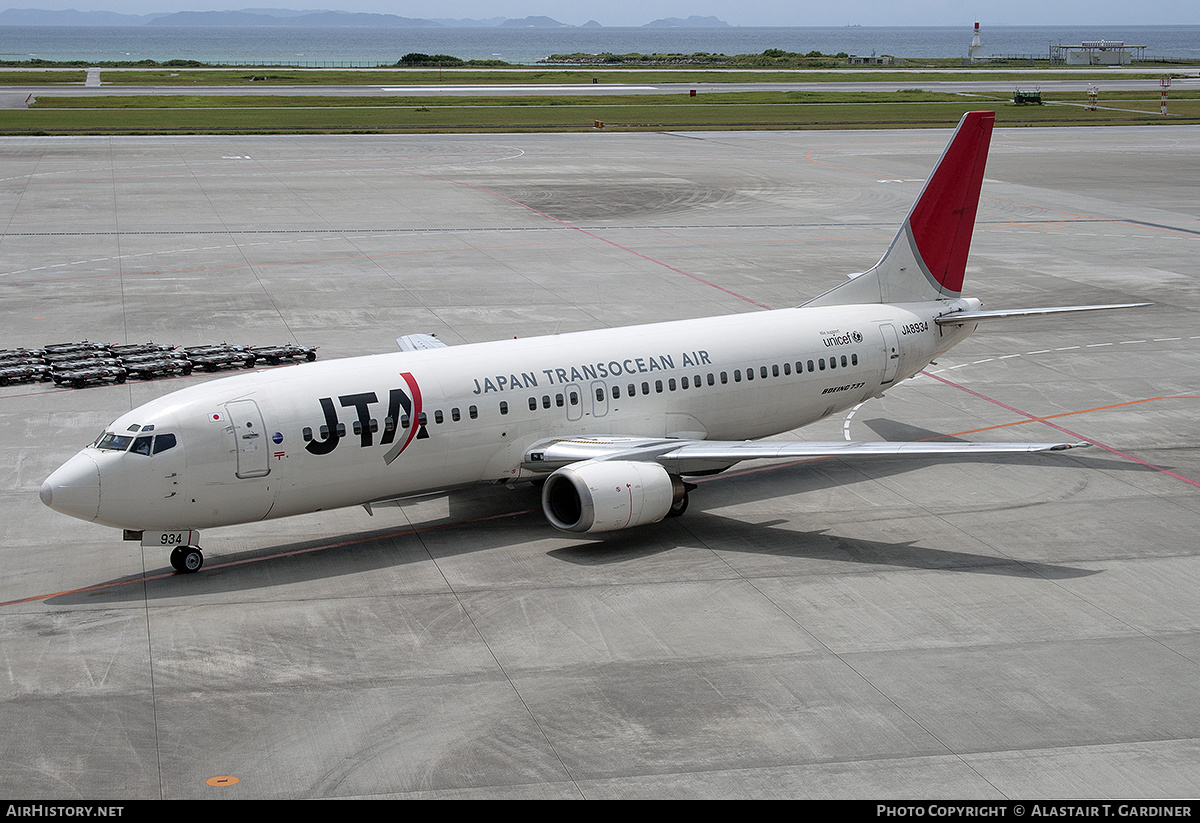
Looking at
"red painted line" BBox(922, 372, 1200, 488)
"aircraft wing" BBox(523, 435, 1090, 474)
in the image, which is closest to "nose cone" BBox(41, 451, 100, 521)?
"aircraft wing" BBox(523, 435, 1090, 474)

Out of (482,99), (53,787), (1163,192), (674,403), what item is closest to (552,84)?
(482,99)

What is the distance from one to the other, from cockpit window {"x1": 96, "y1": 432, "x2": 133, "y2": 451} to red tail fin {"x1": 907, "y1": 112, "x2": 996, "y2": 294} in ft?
71.4

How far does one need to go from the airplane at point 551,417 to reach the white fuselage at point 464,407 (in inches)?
1.7

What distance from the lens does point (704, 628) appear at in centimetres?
2250

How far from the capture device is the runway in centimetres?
1788

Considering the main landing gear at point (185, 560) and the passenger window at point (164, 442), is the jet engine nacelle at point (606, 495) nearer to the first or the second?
the main landing gear at point (185, 560)

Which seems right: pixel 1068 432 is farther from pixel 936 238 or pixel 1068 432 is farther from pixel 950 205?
pixel 950 205

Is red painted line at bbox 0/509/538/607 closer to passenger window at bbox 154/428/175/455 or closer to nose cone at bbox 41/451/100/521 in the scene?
nose cone at bbox 41/451/100/521

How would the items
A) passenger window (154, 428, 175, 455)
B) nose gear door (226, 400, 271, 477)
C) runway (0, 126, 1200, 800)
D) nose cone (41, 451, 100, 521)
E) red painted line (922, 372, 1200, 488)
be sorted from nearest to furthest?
runway (0, 126, 1200, 800) → nose cone (41, 451, 100, 521) → passenger window (154, 428, 175, 455) → nose gear door (226, 400, 271, 477) → red painted line (922, 372, 1200, 488)

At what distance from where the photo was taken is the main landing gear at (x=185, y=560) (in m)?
24.8

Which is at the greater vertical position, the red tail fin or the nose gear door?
the red tail fin

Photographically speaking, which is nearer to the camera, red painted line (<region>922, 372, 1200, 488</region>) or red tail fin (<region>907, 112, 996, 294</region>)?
red painted line (<region>922, 372, 1200, 488</region>)

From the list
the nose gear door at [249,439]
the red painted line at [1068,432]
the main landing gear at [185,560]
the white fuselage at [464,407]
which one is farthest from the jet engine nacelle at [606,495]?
the red painted line at [1068,432]

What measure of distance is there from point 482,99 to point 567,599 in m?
125
